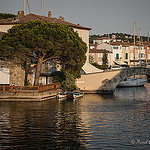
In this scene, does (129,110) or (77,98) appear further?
(77,98)

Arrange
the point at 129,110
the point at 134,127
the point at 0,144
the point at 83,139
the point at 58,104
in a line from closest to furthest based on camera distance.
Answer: the point at 0,144, the point at 83,139, the point at 134,127, the point at 129,110, the point at 58,104

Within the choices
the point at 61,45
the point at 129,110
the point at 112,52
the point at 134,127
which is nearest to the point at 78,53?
the point at 61,45

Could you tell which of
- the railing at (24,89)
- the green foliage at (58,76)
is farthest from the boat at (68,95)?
the green foliage at (58,76)

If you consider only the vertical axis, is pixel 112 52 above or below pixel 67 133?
above

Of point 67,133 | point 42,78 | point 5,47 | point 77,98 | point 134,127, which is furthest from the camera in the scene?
point 42,78

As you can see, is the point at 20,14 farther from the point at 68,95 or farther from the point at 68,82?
the point at 68,95

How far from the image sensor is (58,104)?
1617 inches

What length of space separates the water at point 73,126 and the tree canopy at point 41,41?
9.07 meters

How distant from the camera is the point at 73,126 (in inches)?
1055

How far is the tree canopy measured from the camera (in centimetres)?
4338

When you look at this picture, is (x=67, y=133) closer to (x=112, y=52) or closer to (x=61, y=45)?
(x=61, y=45)

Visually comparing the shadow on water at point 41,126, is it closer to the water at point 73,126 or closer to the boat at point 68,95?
the water at point 73,126

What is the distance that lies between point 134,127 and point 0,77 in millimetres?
31340

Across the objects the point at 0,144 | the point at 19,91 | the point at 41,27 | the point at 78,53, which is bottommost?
the point at 0,144
